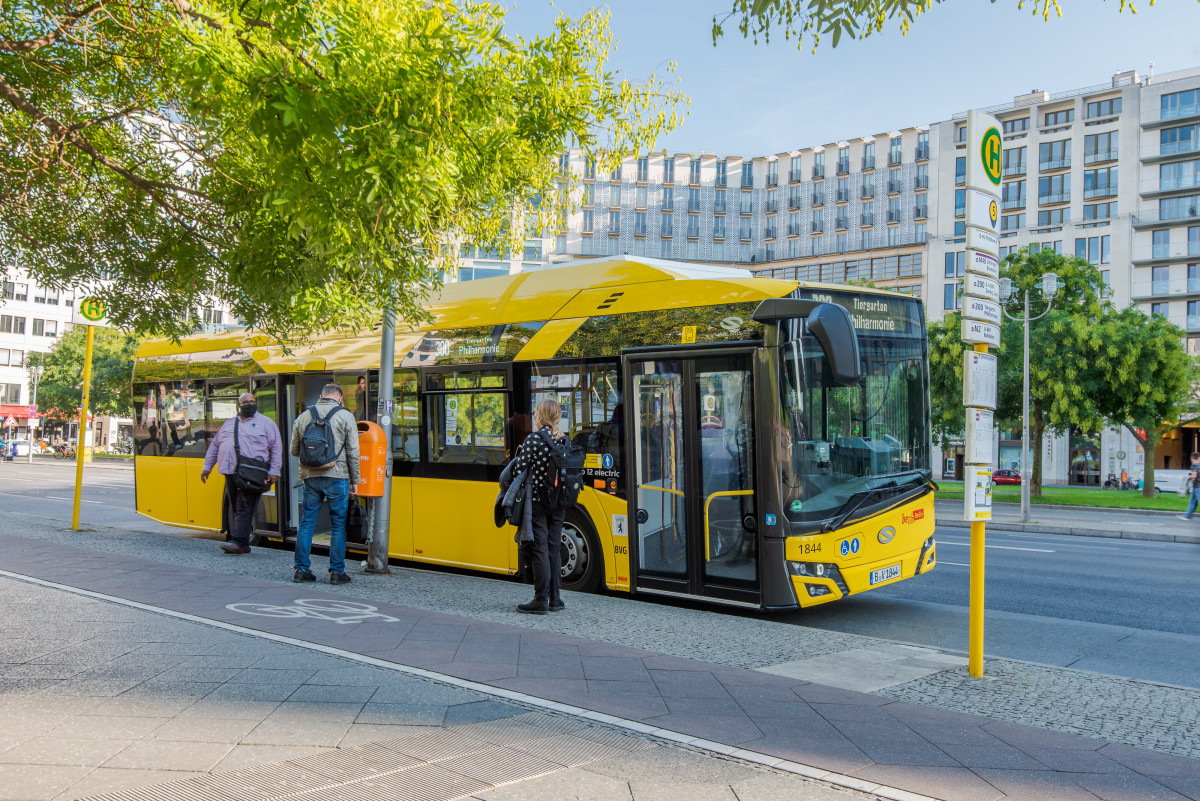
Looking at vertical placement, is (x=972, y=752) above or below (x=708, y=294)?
below

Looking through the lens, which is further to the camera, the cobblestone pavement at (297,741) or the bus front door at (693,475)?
the bus front door at (693,475)

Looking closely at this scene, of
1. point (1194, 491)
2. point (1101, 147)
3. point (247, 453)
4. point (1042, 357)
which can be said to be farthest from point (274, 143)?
point (1101, 147)

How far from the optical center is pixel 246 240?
7.61 m

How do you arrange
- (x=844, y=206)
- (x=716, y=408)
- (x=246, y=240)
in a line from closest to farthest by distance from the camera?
(x=246, y=240) → (x=716, y=408) → (x=844, y=206)

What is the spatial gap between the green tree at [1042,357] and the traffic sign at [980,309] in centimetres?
2968

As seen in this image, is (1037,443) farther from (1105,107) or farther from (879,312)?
(1105,107)

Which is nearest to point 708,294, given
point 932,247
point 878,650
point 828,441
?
point 828,441

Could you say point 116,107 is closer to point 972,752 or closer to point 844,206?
point 972,752

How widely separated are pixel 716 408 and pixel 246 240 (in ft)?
13.3

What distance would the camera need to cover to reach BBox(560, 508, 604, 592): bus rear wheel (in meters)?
9.04

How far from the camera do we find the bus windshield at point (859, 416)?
7852mm

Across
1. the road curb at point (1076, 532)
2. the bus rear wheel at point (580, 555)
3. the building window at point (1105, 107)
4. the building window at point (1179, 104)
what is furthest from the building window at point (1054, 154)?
the bus rear wheel at point (580, 555)

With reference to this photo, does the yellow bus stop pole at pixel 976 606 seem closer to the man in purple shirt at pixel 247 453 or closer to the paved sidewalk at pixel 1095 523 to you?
the man in purple shirt at pixel 247 453

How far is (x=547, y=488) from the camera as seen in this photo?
7816 millimetres
